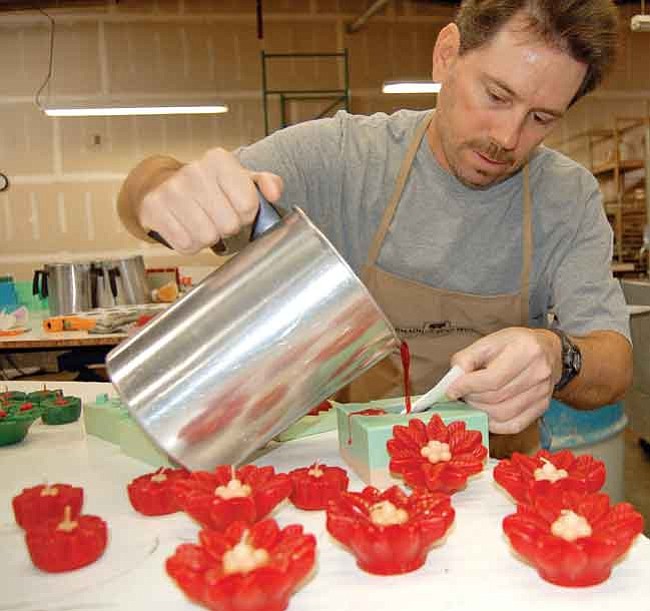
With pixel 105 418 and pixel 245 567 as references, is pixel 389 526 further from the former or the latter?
pixel 105 418

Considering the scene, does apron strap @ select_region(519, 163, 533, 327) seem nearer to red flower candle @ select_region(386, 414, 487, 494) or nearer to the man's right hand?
red flower candle @ select_region(386, 414, 487, 494)

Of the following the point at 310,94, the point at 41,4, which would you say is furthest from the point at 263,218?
the point at 41,4

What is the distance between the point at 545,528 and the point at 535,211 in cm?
103

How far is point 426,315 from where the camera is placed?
1.69 metres

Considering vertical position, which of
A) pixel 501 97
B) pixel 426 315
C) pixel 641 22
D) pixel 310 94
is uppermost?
pixel 310 94

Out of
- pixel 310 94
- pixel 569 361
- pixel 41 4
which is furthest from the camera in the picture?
pixel 310 94

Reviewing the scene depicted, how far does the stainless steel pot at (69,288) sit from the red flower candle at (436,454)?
337cm

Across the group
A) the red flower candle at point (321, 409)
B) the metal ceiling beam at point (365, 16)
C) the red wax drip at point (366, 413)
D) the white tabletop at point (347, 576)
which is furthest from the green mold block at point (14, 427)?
the metal ceiling beam at point (365, 16)

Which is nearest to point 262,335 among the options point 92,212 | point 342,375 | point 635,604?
point 342,375

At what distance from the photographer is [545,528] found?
79 centimetres

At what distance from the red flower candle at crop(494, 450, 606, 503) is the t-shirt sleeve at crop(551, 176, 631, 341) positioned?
597mm

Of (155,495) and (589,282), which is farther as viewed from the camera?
(589,282)

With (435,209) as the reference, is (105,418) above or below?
below

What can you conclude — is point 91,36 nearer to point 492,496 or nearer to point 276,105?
point 276,105
